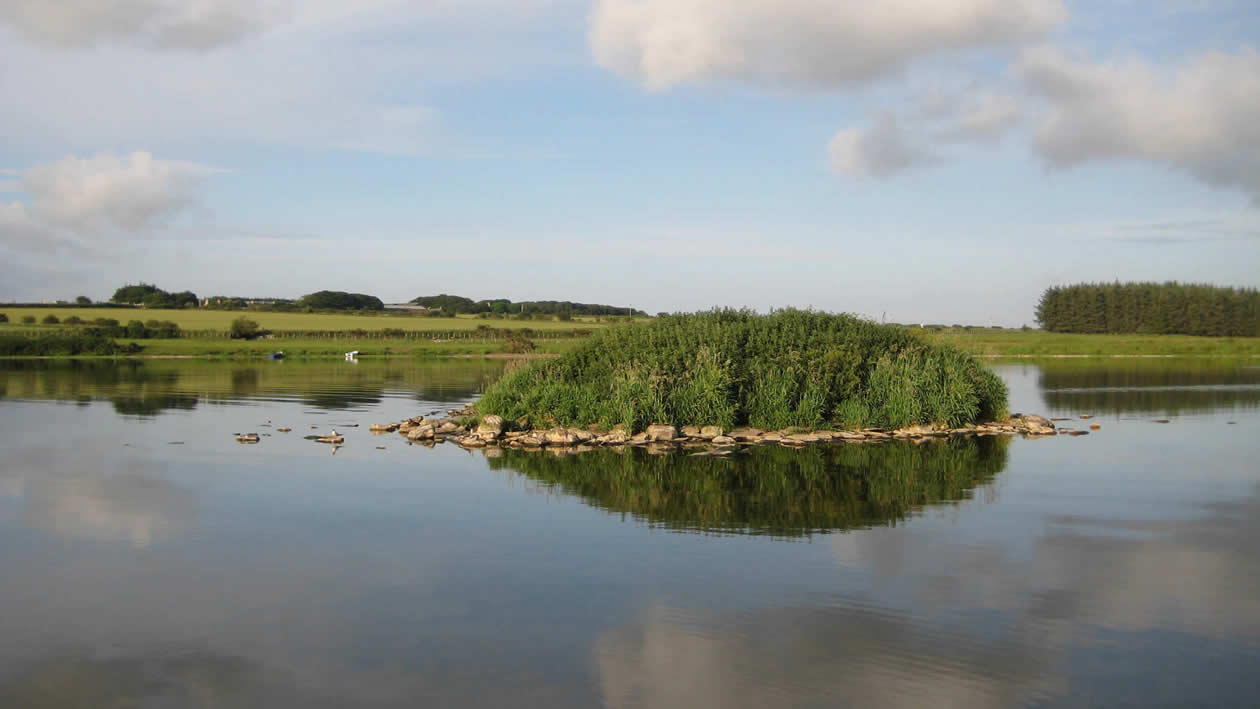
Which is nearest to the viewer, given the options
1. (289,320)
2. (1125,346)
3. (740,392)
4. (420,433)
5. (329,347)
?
(420,433)

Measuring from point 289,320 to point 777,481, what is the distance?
96.8 meters

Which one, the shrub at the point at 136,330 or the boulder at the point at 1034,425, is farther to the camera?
the shrub at the point at 136,330

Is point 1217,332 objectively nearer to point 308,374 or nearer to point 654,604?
point 308,374

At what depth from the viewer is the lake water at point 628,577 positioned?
9922 mm

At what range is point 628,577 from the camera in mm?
13664

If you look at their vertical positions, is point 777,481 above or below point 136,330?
below

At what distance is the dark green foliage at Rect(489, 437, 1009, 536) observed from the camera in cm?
1792

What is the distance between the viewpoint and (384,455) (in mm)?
26344

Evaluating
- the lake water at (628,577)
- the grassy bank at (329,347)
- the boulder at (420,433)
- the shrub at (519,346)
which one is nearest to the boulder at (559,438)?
the lake water at (628,577)

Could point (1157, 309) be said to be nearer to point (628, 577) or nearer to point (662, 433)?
point (662, 433)

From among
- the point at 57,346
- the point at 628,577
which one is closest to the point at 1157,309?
the point at 57,346

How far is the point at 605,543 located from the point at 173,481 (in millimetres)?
11441

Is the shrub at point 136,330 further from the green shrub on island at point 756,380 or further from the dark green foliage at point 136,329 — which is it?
the green shrub on island at point 756,380

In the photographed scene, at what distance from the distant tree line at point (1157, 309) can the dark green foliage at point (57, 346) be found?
108 meters
